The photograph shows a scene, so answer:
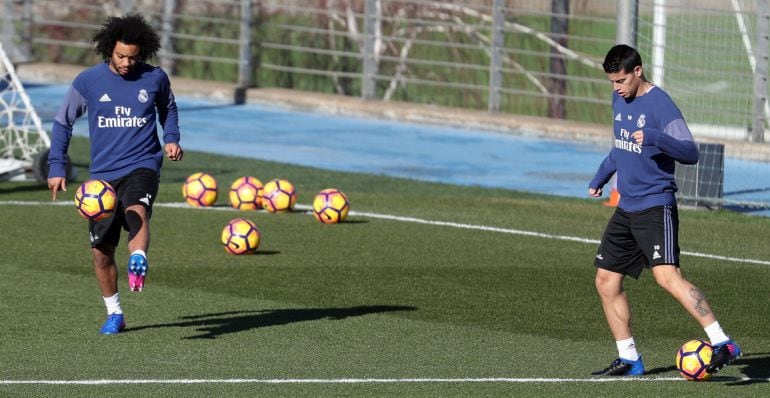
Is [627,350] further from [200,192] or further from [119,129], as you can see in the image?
[200,192]

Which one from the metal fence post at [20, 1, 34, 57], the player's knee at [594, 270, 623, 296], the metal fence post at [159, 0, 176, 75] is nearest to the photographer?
the player's knee at [594, 270, 623, 296]

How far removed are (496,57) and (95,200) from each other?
16.0 metres

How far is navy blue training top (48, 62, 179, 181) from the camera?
1045cm

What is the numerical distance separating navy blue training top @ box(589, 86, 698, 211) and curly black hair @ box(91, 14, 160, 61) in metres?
3.16

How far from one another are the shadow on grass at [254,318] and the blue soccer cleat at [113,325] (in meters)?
0.09

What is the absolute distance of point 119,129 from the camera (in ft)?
34.3

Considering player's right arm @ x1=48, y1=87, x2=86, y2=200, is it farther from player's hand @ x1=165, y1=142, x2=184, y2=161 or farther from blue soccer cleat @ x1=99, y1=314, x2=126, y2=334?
blue soccer cleat @ x1=99, y1=314, x2=126, y2=334

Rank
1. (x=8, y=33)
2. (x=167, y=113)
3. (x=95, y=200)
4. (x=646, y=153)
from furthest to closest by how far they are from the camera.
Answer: (x=8, y=33) → (x=167, y=113) → (x=95, y=200) → (x=646, y=153)

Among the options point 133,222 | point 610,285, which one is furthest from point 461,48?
point 610,285

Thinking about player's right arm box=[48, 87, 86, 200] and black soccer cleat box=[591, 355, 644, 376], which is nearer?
black soccer cleat box=[591, 355, 644, 376]

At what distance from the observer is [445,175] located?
20.5 m

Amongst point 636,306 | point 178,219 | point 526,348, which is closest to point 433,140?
point 178,219

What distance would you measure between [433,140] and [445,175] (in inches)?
137

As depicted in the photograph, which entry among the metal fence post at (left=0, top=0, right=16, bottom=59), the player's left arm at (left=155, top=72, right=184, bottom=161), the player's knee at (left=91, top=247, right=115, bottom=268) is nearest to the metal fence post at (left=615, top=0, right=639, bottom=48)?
the player's left arm at (left=155, top=72, right=184, bottom=161)
